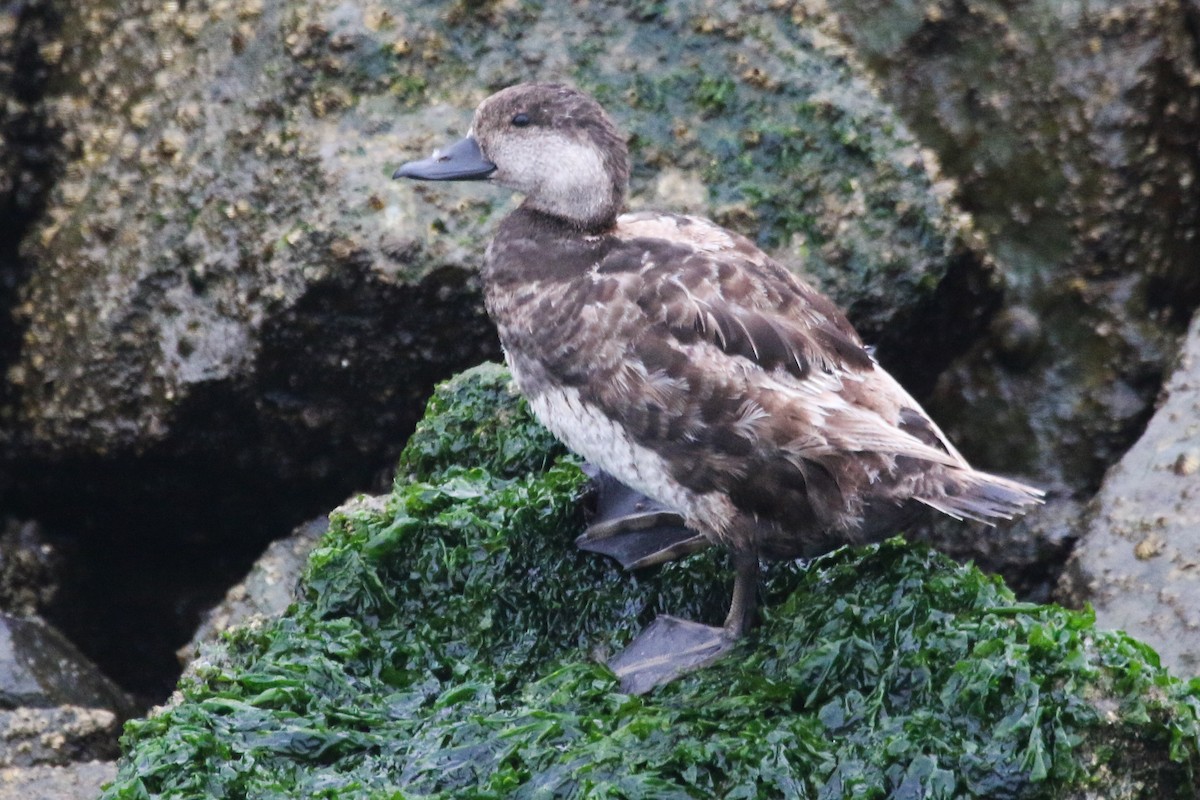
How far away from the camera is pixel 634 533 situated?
493cm

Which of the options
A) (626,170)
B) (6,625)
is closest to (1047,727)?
(626,170)

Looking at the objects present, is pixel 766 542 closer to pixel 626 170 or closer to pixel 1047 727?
pixel 1047 727

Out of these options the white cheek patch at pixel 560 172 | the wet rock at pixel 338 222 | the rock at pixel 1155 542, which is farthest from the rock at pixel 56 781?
the rock at pixel 1155 542

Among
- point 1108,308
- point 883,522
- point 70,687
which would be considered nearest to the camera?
point 883,522

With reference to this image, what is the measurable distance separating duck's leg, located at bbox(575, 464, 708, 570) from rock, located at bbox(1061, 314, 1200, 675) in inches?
75.7

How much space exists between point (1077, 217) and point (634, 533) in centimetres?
406

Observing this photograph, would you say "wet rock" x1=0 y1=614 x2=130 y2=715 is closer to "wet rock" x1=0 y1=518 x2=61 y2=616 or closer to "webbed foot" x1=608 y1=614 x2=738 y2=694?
"wet rock" x1=0 y1=518 x2=61 y2=616

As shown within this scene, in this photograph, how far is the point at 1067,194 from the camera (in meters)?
7.89

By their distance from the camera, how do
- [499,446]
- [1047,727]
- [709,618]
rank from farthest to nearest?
[499,446] → [709,618] → [1047,727]

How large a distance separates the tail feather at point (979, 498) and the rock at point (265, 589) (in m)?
3.08

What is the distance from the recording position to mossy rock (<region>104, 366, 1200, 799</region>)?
12.8 feet

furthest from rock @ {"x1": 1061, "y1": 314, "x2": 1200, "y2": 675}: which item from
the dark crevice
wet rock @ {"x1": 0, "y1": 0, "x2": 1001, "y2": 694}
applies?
the dark crevice

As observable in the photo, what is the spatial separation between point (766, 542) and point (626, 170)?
1427 millimetres

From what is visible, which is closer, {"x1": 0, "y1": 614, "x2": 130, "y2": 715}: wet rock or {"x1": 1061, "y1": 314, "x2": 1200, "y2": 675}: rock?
{"x1": 1061, "y1": 314, "x2": 1200, "y2": 675}: rock
